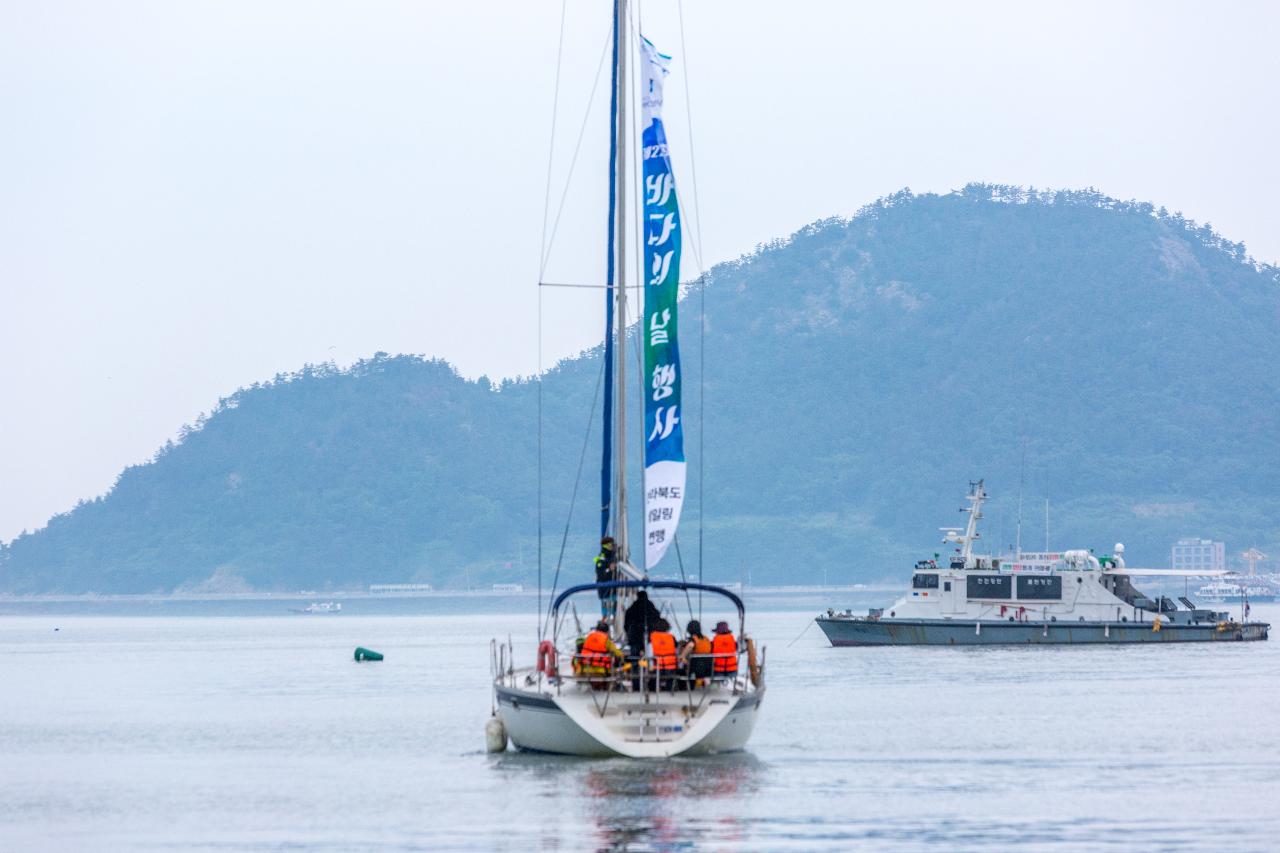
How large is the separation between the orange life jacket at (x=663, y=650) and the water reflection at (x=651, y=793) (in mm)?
1711

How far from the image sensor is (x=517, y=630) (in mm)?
180500

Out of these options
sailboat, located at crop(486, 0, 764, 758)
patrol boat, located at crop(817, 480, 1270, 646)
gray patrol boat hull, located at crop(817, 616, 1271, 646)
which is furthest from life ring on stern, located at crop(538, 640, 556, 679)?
gray patrol boat hull, located at crop(817, 616, 1271, 646)

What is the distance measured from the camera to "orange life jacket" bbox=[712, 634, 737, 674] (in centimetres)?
3962

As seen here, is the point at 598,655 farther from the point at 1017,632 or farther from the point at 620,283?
the point at 1017,632

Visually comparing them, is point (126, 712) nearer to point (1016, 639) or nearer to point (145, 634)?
point (1016, 639)

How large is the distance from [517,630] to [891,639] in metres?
92.1

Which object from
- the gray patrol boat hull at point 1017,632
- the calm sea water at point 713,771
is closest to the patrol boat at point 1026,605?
the gray patrol boat hull at point 1017,632

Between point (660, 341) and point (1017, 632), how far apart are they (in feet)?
159

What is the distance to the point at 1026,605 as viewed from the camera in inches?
3410

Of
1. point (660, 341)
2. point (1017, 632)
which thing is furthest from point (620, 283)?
point (1017, 632)

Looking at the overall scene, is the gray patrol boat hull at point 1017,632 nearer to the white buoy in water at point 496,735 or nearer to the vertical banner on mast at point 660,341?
the white buoy in water at point 496,735

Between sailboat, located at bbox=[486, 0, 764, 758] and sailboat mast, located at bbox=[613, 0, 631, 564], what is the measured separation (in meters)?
0.03

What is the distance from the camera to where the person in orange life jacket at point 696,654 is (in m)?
38.9

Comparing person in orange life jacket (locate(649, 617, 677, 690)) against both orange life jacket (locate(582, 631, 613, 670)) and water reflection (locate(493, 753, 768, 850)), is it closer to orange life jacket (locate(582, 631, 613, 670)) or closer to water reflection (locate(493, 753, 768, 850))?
orange life jacket (locate(582, 631, 613, 670))
